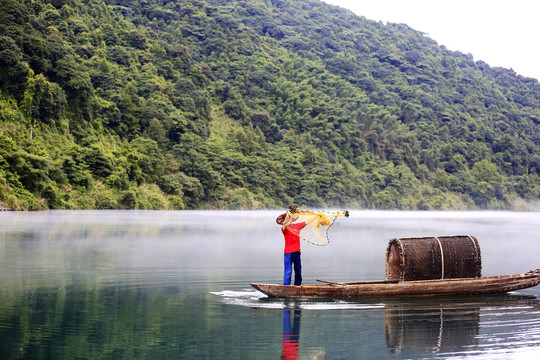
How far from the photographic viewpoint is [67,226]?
40906mm

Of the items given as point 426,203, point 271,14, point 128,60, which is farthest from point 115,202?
point 271,14

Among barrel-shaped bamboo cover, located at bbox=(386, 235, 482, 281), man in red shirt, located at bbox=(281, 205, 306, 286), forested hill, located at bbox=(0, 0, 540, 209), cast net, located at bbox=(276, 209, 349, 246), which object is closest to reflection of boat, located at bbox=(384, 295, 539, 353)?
barrel-shaped bamboo cover, located at bbox=(386, 235, 482, 281)

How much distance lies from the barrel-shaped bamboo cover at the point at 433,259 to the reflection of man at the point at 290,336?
399cm

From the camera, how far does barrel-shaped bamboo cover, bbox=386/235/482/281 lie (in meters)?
17.5

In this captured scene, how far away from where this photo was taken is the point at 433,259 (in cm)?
1769

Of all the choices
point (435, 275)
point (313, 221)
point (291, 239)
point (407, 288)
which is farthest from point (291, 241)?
point (435, 275)

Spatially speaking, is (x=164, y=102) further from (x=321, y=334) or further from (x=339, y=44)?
(x=339, y=44)

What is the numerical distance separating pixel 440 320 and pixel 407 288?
2739mm

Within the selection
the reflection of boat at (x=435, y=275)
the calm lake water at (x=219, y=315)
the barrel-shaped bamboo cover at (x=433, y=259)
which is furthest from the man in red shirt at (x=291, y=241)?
the barrel-shaped bamboo cover at (x=433, y=259)

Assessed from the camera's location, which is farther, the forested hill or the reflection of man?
the forested hill

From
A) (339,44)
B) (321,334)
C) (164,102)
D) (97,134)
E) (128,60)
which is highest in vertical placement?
(339,44)

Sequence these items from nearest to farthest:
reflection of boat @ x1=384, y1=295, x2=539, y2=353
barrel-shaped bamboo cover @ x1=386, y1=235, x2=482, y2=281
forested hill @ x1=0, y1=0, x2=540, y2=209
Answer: reflection of boat @ x1=384, y1=295, x2=539, y2=353, barrel-shaped bamboo cover @ x1=386, y1=235, x2=482, y2=281, forested hill @ x1=0, y1=0, x2=540, y2=209

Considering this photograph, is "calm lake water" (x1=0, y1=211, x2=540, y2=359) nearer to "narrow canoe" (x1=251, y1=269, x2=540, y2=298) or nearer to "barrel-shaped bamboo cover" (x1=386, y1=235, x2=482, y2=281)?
"narrow canoe" (x1=251, y1=269, x2=540, y2=298)

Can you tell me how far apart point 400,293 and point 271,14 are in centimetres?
18331
